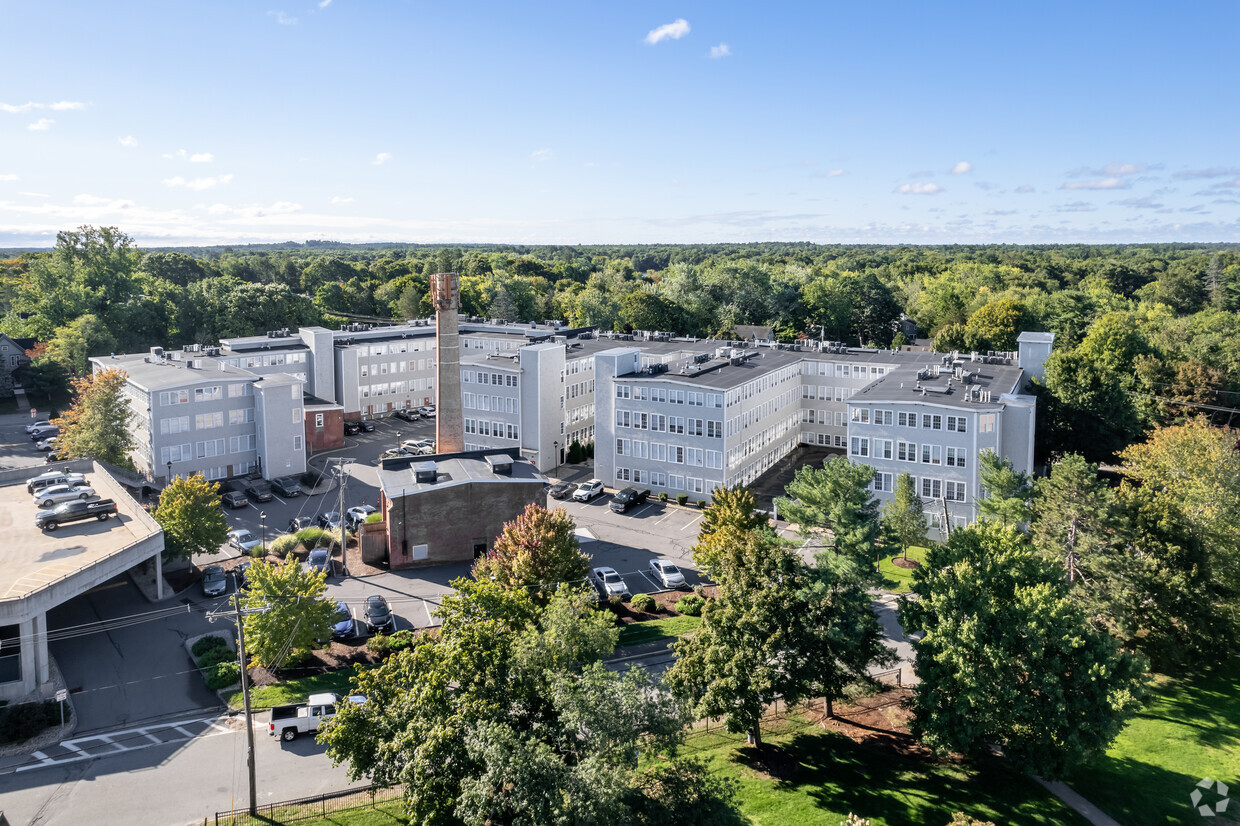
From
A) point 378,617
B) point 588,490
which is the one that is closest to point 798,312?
point 588,490

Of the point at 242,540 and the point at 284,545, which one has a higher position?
the point at 284,545

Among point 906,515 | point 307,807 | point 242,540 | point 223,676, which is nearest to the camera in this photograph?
point 307,807

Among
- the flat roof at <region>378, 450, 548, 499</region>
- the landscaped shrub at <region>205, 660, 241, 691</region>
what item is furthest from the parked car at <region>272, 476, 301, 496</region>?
the landscaped shrub at <region>205, 660, 241, 691</region>

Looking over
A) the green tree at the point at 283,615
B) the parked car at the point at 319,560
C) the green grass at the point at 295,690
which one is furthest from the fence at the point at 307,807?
the parked car at the point at 319,560

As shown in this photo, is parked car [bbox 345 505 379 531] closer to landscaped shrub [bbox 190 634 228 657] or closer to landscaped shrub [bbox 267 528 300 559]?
landscaped shrub [bbox 267 528 300 559]

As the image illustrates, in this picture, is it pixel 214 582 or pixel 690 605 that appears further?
pixel 214 582

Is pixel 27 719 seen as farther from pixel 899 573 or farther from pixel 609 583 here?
pixel 899 573

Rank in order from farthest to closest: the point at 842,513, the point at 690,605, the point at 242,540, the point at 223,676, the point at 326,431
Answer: the point at 326,431 < the point at 242,540 < the point at 690,605 < the point at 223,676 < the point at 842,513
